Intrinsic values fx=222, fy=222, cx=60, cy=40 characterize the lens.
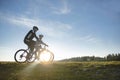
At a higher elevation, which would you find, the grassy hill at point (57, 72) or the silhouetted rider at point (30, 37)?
the silhouetted rider at point (30, 37)

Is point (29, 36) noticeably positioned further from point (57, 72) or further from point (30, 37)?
point (57, 72)

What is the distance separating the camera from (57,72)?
19328mm

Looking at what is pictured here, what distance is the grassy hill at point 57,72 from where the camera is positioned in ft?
58.6

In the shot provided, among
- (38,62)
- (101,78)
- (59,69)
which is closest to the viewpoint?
(101,78)

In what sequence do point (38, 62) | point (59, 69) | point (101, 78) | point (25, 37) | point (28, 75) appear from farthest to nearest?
1. point (38, 62)
2. point (25, 37)
3. point (59, 69)
4. point (28, 75)
5. point (101, 78)

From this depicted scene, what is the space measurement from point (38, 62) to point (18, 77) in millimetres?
6259

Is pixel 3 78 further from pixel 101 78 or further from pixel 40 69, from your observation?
pixel 101 78

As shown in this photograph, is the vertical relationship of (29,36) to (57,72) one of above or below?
above

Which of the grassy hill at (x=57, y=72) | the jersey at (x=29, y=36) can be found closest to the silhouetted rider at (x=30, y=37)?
the jersey at (x=29, y=36)

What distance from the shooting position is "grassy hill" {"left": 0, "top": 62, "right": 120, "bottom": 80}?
58.6ft

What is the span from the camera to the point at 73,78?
1761 centimetres

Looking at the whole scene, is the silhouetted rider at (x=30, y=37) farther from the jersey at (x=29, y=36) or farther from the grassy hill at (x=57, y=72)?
the grassy hill at (x=57, y=72)

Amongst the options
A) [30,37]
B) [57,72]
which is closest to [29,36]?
[30,37]

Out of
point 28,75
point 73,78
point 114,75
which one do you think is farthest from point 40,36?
point 114,75
